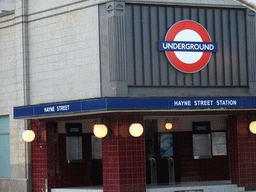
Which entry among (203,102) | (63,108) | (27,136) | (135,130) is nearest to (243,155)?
(203,102)

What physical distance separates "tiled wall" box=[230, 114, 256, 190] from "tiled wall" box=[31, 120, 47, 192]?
746cm

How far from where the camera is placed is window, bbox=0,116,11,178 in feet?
63.8

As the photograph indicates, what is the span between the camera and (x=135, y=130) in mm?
14922

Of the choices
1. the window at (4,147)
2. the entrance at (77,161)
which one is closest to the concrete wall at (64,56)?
the entrance at (77,161)

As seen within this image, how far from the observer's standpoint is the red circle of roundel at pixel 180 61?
1588cm

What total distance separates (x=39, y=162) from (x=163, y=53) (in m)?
6.80

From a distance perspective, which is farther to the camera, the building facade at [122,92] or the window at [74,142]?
the window at [74,142]

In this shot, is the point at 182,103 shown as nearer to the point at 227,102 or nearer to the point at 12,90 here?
the point at 227,102

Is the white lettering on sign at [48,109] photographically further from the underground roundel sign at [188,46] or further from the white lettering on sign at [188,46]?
the white lettering on sign at [188,46]

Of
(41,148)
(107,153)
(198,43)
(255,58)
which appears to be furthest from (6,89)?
(255,58)

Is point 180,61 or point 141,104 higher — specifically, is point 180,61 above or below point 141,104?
above

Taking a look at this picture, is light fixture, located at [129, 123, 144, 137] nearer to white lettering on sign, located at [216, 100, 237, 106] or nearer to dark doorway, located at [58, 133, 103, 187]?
white lettering on sign, located at [216, 100, 237, 106]

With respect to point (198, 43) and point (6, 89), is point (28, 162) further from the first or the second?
point (198, 43)

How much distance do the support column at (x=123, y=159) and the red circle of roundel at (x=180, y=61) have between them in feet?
8.28
